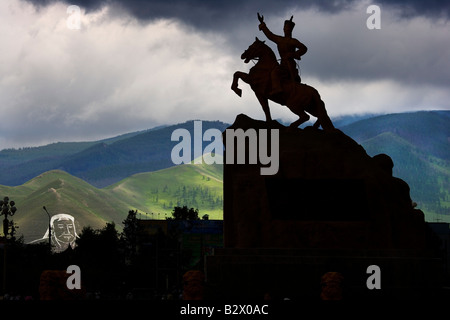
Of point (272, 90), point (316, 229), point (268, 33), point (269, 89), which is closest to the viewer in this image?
point (316, 229)

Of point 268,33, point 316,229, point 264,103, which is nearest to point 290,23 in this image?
point 268,33

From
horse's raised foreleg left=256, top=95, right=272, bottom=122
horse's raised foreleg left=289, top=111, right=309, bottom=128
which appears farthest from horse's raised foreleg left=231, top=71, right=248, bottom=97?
horse's raised foreleg left=289, top=111, right=309, bottom=128

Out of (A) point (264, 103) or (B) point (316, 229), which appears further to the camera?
(A) point (264, 103)

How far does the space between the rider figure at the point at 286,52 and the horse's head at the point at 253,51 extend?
68 centimetres

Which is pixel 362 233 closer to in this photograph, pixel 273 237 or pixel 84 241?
pixel 273 237

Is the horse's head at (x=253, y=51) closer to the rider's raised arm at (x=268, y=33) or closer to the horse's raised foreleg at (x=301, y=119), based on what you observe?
the rider's raised arm at (x=268, y=33)

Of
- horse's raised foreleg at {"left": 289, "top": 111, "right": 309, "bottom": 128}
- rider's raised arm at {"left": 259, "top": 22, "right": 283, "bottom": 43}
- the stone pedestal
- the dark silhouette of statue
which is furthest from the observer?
rider's raised arm at {"left": 259, "top": 22, "right": 283, "bottom": 43}

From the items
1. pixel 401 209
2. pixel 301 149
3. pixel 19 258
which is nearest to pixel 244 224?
pixel 301 149

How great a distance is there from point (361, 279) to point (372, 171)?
10.1 feet

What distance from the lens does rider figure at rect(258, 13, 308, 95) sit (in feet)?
91.0

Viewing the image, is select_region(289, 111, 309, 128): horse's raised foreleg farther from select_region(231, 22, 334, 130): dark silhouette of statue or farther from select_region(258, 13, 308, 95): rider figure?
select_region(258, 13, 308, 95): rider figure

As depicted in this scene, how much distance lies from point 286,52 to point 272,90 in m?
1.38

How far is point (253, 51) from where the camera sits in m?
28.2

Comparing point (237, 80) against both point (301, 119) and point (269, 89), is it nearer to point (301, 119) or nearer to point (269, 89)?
point (269, 89)
